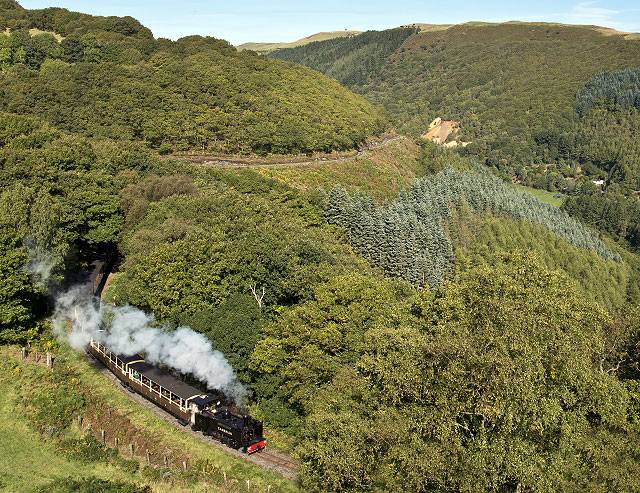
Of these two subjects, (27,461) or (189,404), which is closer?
(27,461)

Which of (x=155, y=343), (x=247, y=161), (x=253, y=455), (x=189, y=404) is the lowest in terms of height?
(x=253, y=455)

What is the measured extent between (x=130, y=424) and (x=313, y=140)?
8268 cm

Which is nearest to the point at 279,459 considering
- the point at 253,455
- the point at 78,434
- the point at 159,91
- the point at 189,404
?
the point at 253,455

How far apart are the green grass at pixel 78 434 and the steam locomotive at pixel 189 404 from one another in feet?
2.83

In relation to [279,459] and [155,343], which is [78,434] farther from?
[279,459]

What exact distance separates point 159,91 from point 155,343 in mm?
74730

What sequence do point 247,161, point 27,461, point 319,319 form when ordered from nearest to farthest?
point 27,461 → point 319,319 → point 247,161

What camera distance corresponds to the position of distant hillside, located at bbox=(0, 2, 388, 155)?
297ft

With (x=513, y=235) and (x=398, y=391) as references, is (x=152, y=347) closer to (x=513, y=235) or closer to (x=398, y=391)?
(x=398, y=391)

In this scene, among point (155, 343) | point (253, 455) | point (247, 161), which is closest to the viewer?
point (253, 455)

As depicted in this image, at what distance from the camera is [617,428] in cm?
2519

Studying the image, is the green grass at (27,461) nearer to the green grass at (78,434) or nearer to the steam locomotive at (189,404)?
the green grass at (78,434)

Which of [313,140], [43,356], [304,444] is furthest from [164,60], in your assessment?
[304,444]

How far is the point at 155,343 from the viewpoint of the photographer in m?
37.2
